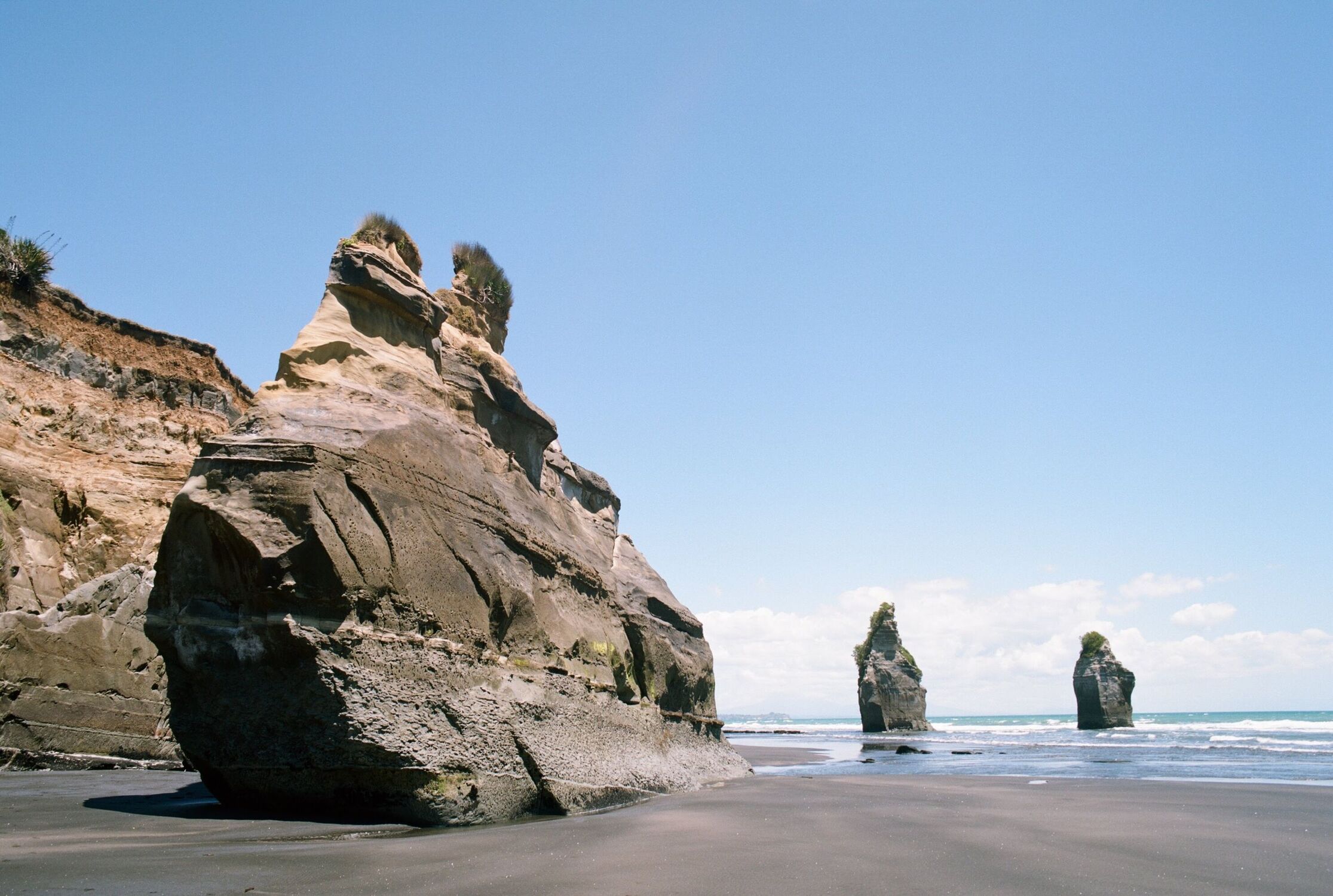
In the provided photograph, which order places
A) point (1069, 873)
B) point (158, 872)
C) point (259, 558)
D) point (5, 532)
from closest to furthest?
point (158, 872) → point (1069, 873) → point (259, 558) → point (5, 532)

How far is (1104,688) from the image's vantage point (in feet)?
200

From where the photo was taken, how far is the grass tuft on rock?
61.9 metres

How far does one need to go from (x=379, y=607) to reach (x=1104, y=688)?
65203 mm

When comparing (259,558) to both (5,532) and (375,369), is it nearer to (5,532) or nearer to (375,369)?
(375,369)

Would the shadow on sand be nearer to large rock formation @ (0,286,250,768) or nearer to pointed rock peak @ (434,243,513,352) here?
large rock formation @ (0,286,250,768)

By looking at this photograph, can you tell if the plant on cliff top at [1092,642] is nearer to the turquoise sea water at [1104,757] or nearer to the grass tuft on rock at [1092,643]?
the grass tuft on rock at [1092,643]

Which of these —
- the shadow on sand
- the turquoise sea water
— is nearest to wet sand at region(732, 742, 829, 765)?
the turquoise sea water

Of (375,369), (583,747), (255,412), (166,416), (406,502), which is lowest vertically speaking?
(583,747)

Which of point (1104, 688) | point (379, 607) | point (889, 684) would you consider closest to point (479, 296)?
point (379, 607)

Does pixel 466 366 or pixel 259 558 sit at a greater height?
pixel 466 366

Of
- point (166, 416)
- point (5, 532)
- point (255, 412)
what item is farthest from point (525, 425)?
point (166, 416)

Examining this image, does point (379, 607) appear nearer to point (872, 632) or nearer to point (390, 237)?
point (390, 237)

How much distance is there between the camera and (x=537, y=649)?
11.3 meters

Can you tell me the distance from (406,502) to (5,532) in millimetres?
12226
